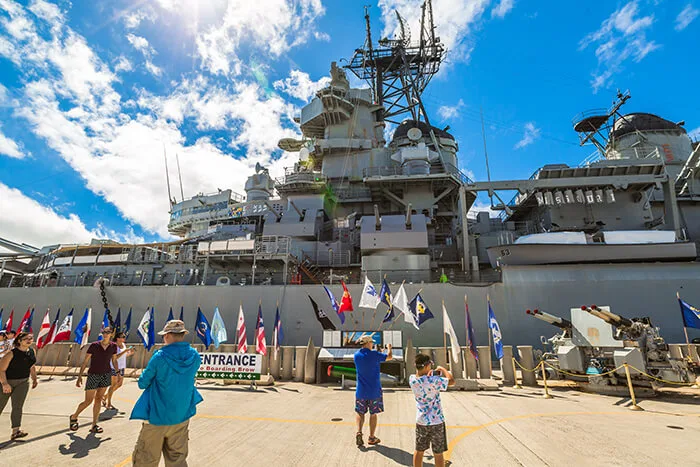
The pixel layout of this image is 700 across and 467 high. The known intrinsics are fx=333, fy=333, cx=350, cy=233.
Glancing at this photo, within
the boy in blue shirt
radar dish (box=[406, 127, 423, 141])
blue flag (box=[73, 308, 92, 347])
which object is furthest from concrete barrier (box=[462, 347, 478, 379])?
radar dish (box=[406, 127, 423, 141])

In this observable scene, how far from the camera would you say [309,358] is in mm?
9180

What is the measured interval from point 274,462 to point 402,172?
19300mm

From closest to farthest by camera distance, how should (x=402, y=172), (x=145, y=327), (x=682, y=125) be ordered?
(x=145, y=327)
(x=402, y=172)
(x=682, y=125)

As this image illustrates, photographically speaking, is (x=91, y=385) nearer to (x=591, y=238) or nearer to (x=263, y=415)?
(x=263, y=415)

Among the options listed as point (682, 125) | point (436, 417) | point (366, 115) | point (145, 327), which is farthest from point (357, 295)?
point (682, 125)

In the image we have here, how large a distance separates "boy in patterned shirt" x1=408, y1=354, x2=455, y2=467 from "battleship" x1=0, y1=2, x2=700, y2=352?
29.4ft

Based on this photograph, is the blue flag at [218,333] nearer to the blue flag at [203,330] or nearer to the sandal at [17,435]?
the blue flag at [203,330]

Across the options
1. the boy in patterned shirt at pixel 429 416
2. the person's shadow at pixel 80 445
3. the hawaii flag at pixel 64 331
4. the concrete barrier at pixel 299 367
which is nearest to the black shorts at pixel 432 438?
the boy in patterned shirt at pixel 429 416

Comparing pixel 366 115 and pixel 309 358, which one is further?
pixel 366 115

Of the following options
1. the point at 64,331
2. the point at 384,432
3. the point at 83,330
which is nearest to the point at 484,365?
the point at 384,432

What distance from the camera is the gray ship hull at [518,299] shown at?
13.1 m

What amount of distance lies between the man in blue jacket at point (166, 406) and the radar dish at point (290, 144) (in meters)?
27.0

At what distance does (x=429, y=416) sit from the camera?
303 centimetres

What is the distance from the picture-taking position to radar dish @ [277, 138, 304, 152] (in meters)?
28.3
